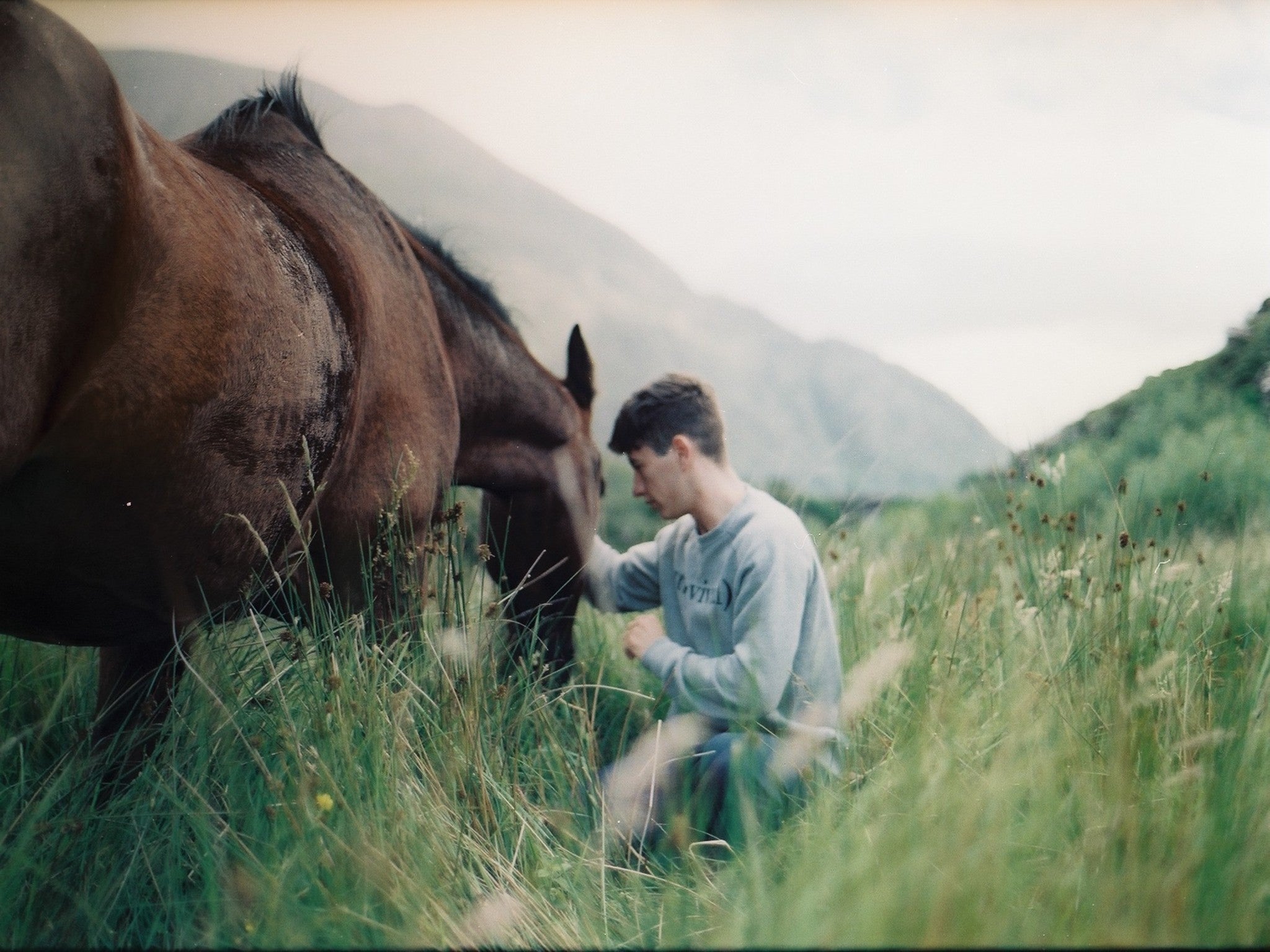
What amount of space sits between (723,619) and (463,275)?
165 centimetres

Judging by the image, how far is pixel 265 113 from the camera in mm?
2621

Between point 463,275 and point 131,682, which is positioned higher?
point 463,275

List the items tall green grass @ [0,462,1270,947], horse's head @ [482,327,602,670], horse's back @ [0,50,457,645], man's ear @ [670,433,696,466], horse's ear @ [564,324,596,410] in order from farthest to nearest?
horse's ear @ [564,324,596,410], horse's head @ [482,327,602,670], man's ear @ [670,433,696,466], horse's back @ [0,50,457,645], tall green grass @ [0,462,1270,947]

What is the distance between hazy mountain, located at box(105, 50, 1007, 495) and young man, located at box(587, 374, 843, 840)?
0.41 meters

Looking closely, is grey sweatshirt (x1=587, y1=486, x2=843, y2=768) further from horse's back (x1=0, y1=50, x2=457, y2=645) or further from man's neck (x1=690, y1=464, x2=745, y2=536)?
horse's back (x1=0, y1=50, x2=457, y2=645)

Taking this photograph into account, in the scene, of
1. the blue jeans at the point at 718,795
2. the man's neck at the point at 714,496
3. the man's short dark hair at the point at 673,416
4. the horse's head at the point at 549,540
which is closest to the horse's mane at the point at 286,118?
the horse's head at the point at 549,540

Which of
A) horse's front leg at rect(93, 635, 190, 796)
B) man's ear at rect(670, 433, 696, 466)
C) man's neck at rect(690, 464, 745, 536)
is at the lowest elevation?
horse's front leg at rect(93, 635, 190, 796)

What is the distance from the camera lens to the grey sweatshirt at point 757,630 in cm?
222

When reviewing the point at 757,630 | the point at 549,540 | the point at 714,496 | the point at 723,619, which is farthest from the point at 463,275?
the point at 757,630

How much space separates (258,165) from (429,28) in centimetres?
88

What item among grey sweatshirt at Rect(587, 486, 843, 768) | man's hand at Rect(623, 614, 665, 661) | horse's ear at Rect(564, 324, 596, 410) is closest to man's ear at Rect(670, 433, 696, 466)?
grey sweatshirt at Rect(587, 486, 843, 768)

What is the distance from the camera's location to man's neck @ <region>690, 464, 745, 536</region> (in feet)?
8.20

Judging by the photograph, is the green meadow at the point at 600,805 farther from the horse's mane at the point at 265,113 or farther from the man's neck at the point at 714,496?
the horse's mane at the point at 265,113

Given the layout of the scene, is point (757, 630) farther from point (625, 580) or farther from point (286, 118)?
point (286, 118)
